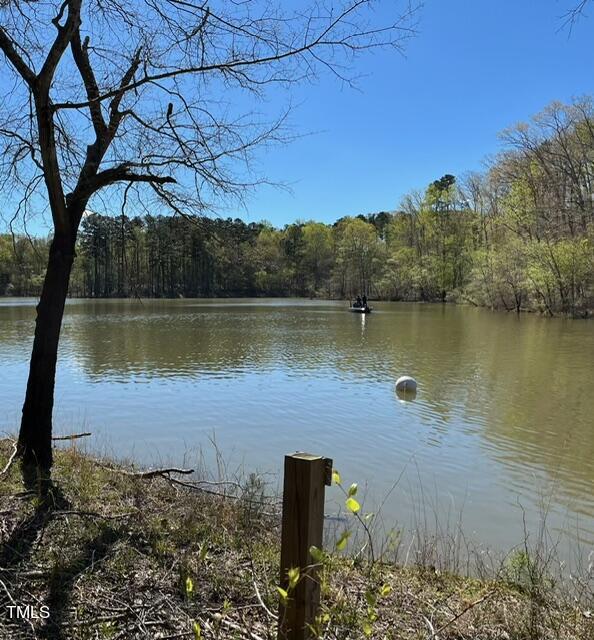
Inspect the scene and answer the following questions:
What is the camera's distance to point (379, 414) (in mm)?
10922

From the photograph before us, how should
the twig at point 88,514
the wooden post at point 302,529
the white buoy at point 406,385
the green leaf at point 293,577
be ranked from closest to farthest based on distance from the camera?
the green leaf at point 293,577
the wooden post at point 302,529
the twig at point 88,514
the white buoy at point 406,385

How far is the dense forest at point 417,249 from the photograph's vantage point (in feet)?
20.5

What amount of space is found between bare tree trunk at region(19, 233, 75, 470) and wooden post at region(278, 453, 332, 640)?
3784 mm

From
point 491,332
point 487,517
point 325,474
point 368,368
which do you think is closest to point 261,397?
point 368,368

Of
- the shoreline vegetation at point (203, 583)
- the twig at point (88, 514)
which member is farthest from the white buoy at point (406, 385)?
the twig at point (88, 514)

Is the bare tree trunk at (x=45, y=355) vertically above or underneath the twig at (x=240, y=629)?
above

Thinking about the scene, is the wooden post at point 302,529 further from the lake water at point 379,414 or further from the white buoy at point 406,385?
the white buoy at point 406,385

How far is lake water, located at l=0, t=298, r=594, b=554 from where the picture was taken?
6.63m

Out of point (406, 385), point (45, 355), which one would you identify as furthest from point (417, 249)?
point (45, 355)

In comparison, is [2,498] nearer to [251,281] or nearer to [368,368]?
[368,368]

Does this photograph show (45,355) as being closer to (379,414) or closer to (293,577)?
(293,577)

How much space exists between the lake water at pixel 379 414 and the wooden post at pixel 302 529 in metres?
3.55

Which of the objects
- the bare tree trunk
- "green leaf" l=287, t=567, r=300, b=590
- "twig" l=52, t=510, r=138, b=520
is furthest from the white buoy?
"green leaf" l=287, t=567, r=300, b=590

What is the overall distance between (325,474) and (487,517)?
4569 mm
